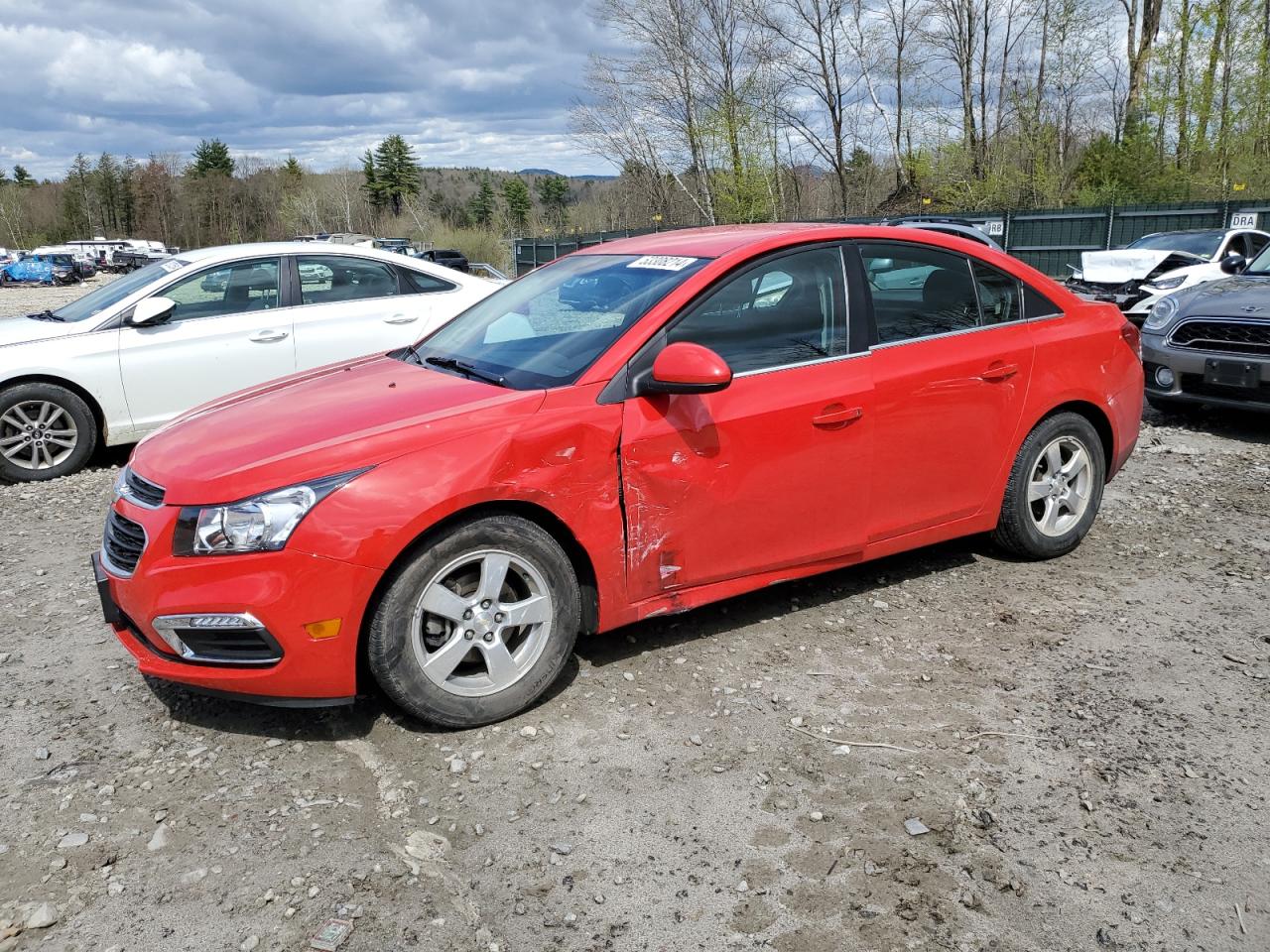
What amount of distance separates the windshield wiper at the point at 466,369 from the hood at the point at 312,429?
0.05 meters

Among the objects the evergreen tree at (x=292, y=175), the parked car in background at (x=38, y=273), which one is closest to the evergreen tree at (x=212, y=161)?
the evergreen tree at (x=292, y=175)

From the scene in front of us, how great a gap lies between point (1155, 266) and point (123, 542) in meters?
13.5

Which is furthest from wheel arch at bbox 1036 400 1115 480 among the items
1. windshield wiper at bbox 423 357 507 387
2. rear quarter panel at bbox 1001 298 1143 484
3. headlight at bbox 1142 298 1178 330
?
headlight at bbox 1142 298 1178 330

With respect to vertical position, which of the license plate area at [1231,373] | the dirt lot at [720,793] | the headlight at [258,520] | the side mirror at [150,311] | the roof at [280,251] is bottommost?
the dirt lot at [720,793]

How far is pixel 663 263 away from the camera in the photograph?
3904 mm

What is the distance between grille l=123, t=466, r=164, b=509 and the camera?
320 centimetres

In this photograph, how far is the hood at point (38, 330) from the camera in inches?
274

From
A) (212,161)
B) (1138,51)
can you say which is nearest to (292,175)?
(212,161)

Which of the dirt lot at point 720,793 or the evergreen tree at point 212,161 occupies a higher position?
the evergreen tree at point 212,161

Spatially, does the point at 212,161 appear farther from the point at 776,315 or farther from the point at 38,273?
the point at 776,315

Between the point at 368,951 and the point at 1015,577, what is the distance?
3481 millimetres

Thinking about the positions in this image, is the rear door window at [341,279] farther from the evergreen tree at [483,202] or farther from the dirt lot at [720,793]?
the evergreen tree at [483,202]

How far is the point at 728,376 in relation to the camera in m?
3.35

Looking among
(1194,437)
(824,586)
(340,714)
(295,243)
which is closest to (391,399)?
(340,714)
